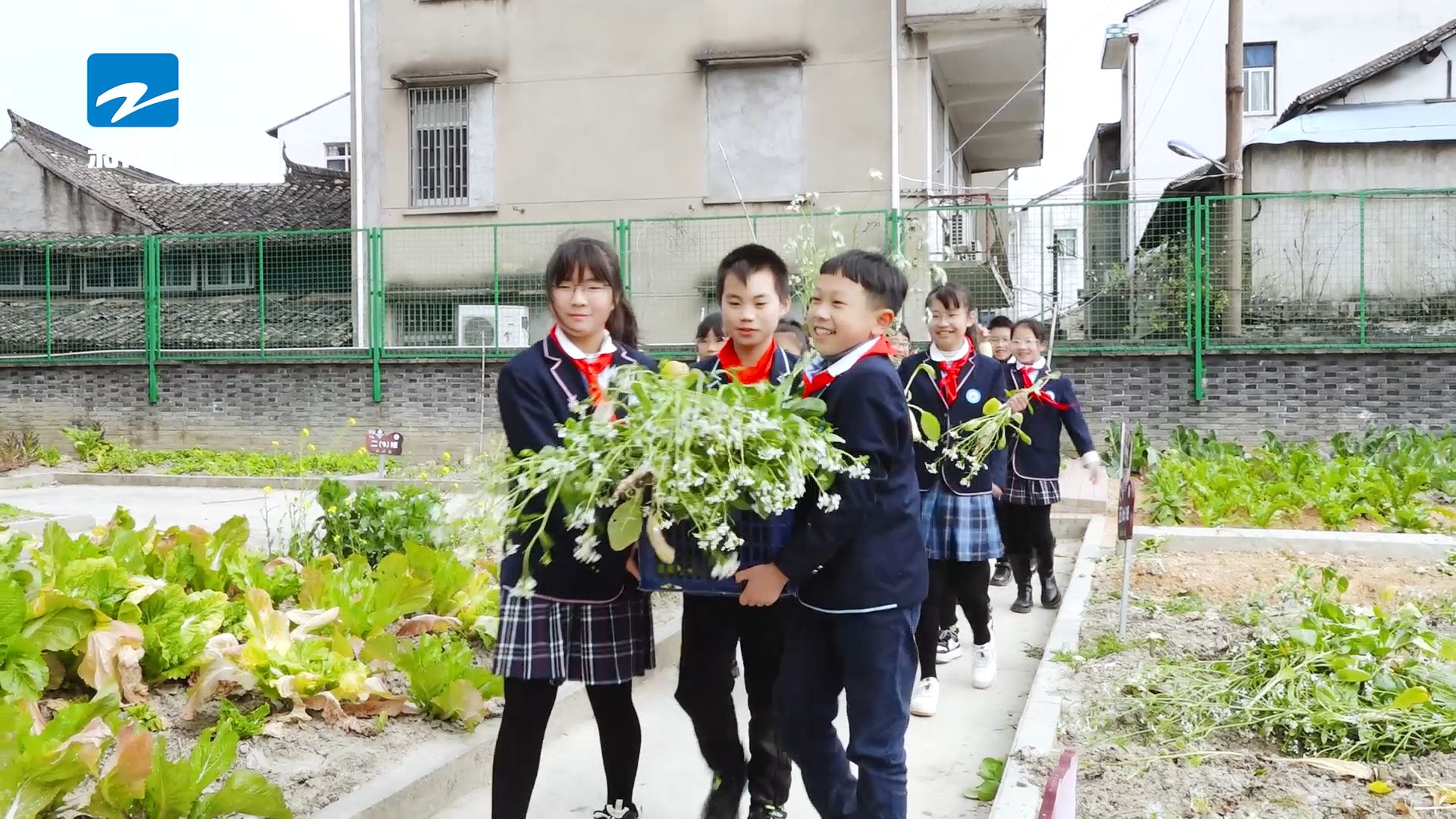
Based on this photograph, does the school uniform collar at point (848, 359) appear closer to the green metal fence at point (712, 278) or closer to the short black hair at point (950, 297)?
the short black hair at point (950, 297)

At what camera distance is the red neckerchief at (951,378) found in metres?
5.58

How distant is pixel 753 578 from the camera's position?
300 centimetres

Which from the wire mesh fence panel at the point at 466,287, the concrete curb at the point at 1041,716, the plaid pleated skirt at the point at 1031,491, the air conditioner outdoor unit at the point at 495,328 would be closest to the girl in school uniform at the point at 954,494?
the concrete curb at the point at 1041,716

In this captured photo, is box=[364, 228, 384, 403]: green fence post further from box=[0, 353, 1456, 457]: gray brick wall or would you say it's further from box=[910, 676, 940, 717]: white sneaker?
box=[910, 676, 940, 717]: white sneaker

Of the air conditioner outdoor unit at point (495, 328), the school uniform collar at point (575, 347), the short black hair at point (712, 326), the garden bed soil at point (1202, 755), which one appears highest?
the air conditioner outdoor unit at point (495, 328)

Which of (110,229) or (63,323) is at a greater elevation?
(110,229)

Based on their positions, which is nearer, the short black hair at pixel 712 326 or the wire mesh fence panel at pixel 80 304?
the short black hair at pixel 712 326

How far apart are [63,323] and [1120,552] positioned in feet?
54.3

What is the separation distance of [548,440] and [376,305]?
47.3 feet

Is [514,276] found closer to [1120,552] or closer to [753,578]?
[1120,552]

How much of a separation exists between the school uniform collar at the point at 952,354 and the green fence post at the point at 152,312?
50.4ft

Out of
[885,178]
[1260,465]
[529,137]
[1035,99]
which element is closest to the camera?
[1260,465]

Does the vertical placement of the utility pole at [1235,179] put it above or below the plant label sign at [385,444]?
above

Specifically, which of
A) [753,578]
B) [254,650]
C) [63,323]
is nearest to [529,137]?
[63,323]
